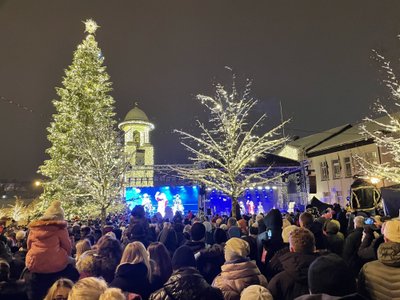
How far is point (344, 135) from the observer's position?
40625mm

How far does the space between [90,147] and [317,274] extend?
1723cm

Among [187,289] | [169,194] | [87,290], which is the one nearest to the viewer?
[87,290]

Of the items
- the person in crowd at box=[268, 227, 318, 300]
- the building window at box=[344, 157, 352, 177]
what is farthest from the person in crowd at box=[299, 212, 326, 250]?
the building window at box=[344, 157, 352, 177]

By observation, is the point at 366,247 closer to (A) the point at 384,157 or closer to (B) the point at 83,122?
(B) the point at 83,122

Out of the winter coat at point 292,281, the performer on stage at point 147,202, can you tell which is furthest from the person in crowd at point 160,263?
the performer on stage at point 147,202

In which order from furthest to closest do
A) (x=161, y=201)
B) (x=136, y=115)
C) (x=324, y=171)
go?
(x=136, y=115)
(x=324, y=171)
(x=161, y=201)

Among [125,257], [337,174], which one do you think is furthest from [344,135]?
[125,257]

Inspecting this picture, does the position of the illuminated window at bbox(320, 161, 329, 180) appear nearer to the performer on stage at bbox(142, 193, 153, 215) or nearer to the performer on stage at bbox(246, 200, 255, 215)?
the performer on stage at bbox(246, 200, 255, 215)

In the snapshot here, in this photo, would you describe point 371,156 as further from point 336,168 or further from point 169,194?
point 169,194

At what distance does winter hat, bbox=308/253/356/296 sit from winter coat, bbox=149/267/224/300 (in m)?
0.90

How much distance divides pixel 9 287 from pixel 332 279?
3501 millimetres

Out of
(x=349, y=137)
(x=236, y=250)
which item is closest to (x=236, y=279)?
(x=236, y=250)

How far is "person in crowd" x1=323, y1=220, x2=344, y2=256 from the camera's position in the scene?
6.67m

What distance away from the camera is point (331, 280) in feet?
8.48
